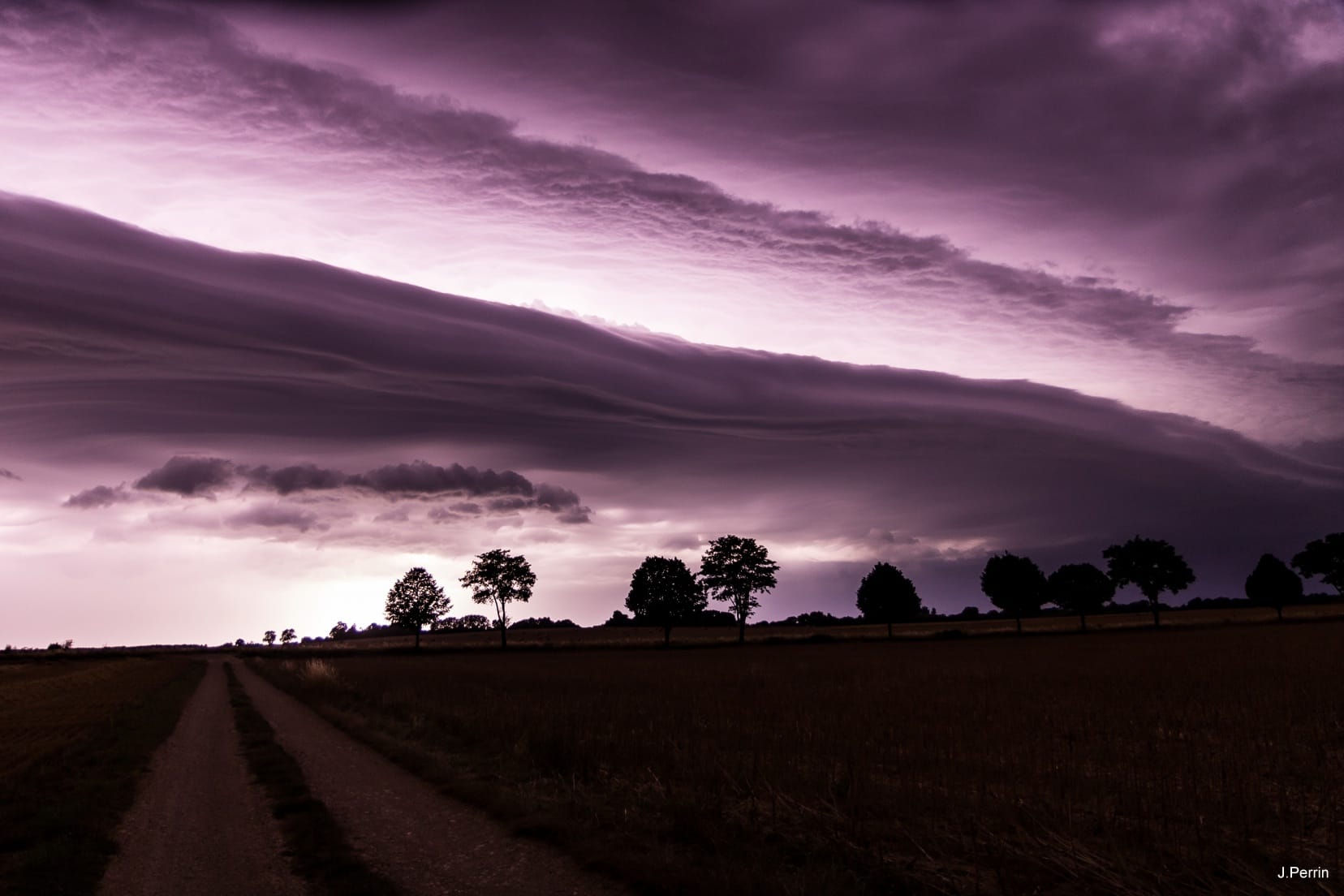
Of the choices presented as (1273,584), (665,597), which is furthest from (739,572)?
(1273,584)

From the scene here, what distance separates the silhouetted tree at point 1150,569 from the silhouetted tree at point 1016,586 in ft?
38.6

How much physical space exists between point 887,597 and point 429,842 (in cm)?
Answer: 12656

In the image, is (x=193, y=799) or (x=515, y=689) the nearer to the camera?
(x=193, y=799)

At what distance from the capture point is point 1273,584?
135375 millimetres

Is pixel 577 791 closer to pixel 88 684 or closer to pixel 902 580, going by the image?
pixel 88 684

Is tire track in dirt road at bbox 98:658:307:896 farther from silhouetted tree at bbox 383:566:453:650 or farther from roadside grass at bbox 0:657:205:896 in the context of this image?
silhouetted tree at bbox 383:566:453:650

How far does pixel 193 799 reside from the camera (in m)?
16.2

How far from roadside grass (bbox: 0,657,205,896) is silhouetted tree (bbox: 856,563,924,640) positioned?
108 m

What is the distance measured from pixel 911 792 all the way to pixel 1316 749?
990cm

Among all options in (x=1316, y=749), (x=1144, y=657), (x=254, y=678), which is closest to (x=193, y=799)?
(x=1316, y=749)

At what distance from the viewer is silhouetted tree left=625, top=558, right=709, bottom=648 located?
398 feet

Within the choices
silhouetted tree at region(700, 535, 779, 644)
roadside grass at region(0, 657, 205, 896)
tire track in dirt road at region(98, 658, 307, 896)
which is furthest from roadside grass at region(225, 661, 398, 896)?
silhouetted tree at region(700, 535, 779, 644)

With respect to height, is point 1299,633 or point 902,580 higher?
point 902,580

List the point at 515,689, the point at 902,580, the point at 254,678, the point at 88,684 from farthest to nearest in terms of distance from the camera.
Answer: the point at 902,580
the point at 254,678
the point at 88,684
the point at 515,689
